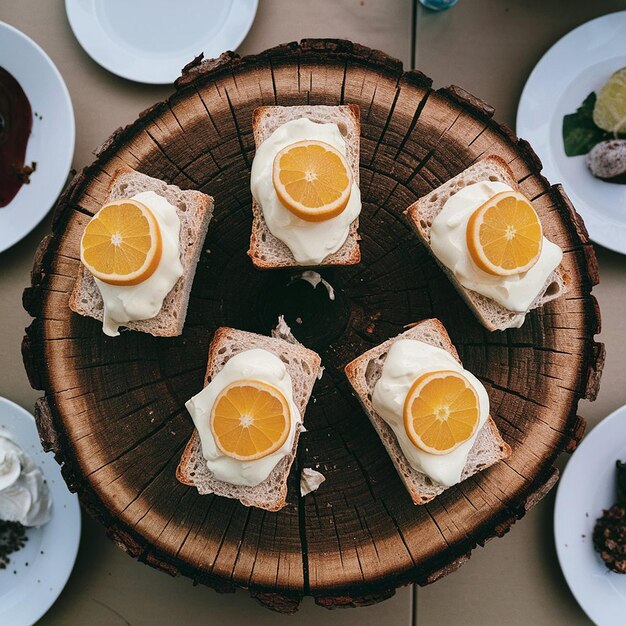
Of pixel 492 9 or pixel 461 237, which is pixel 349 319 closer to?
pixel 461 237

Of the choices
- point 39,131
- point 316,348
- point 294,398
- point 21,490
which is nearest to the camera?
point 294,398

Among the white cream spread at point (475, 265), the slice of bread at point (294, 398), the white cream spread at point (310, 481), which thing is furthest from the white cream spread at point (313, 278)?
the white cream spread at point (310, 481)

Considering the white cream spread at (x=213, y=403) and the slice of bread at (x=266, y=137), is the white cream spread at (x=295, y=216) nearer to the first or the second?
the slice of bread at (x=266, y=137)

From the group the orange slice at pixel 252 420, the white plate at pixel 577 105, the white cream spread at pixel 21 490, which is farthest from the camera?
the white plate at pixel 577 105

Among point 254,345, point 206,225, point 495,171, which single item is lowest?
point 254,345

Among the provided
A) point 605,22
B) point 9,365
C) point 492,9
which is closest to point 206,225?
point 9,365

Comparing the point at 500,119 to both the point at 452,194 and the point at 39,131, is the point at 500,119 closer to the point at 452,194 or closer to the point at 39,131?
the point at 452,194

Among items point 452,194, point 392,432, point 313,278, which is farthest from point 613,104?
point 392,432
